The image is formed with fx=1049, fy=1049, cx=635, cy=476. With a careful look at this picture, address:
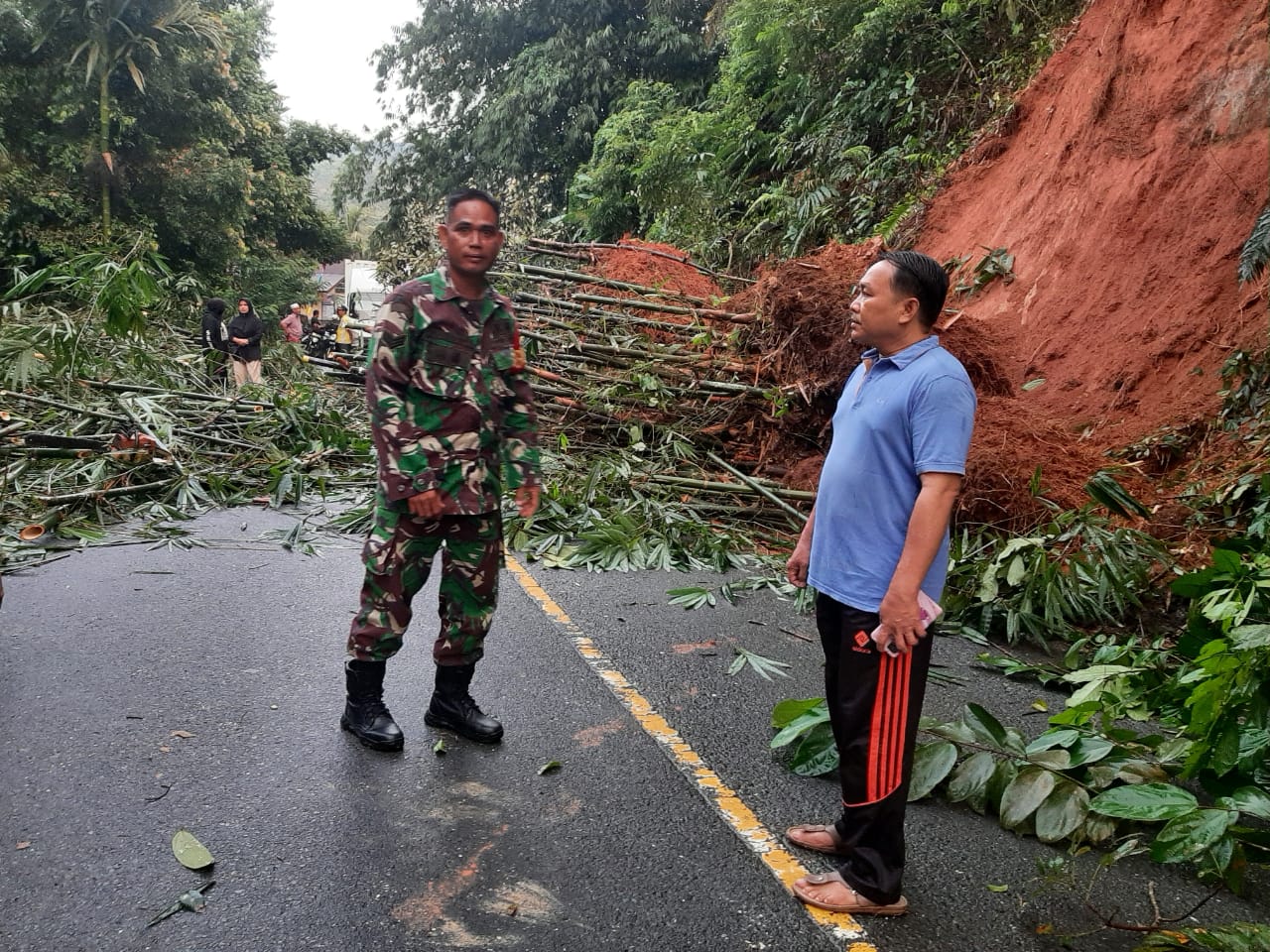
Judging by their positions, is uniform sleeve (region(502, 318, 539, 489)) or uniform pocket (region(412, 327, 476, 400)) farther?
uniform sleeve (region(502, 318, 539, 489))

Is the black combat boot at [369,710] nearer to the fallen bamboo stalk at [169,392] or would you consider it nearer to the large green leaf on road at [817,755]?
the large green leaf on road at [817,755]

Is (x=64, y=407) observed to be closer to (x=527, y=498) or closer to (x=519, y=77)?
(x=527, y=498)

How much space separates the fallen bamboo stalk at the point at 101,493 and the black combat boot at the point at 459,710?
16.8 feet

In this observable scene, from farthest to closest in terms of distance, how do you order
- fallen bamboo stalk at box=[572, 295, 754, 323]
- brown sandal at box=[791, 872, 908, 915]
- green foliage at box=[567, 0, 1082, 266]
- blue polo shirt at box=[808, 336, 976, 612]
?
1. green foliage at box=[567, 0, 1082, 266]
2. fallen bamboo stalk at box=[572, 295, 754, 323]
3. brown sandal at box=[791, 872, 908, 915]
4. blue polo shirt at box=[808, 336, 976, 612]

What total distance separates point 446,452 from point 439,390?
0.76 feet

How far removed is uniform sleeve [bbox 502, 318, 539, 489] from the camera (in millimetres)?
4098

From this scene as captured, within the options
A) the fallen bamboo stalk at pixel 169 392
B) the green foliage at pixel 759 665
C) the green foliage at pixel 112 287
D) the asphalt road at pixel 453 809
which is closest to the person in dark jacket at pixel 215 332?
the fallen bamboo stalk at pixel 169 392

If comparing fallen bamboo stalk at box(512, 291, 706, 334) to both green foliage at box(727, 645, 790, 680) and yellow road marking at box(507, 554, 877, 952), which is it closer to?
yellow road marking at box(507, 554, 877, 952)

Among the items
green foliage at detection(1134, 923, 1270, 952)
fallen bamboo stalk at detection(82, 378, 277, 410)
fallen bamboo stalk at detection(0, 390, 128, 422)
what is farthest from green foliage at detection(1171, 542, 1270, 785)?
fallen bamboo stalk at detection(82, 378, 277, 410)

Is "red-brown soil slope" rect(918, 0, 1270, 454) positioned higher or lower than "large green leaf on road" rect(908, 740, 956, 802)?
higher

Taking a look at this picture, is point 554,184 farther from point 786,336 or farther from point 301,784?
point 301,784

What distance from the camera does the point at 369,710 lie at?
418 centimetres

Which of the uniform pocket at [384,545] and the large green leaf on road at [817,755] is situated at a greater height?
the uniform pocket at [384,545]

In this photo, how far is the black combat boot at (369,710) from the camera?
4.11 metres
